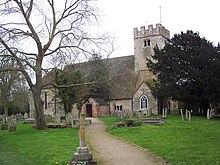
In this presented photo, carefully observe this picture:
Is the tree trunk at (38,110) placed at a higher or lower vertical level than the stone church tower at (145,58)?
lower

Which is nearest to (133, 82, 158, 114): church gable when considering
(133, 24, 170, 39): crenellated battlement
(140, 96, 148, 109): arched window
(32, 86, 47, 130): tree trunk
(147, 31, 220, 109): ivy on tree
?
(140, 96, 148, 109): arched window

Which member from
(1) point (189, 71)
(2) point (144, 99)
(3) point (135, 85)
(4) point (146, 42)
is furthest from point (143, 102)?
(1) point (189, 71)

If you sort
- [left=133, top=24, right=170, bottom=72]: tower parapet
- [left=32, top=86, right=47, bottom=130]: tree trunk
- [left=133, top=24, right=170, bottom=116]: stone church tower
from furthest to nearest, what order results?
[left=133, top=24, right=170, bottom=72]: tower parapet < [left=133, top=24, right=170, bottom=116]: stone church tower < [left=32, top=86, right=47, bottom=130]: tree trunk

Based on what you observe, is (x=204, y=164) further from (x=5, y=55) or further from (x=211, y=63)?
(x=211, y=63)

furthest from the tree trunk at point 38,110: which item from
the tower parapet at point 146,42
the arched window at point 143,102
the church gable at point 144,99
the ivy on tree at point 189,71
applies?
the tower parapet at point 146,42

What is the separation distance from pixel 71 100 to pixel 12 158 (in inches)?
878

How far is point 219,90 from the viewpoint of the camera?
35.9 metres

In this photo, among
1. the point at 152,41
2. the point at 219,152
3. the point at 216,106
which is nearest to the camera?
the point at 219,152

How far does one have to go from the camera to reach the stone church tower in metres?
47.7

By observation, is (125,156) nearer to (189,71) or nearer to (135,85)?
(189,71)

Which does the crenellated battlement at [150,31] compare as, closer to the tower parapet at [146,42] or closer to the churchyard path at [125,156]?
the tower parapet at [146,42]

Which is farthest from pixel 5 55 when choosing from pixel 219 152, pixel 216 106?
pixel 216 106

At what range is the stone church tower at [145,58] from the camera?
47719 millimetres

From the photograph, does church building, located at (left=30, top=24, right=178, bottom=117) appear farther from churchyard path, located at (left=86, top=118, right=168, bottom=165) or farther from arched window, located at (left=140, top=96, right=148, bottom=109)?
churchyard path, located at (left=86, top=118, right=168, bottom=165)
